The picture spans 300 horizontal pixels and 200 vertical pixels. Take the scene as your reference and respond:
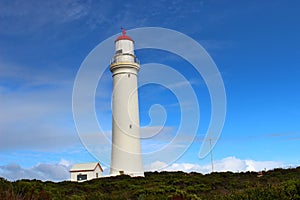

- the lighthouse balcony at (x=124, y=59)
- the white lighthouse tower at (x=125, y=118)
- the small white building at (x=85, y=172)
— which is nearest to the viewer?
the white lighthouse tower at (x=125, y=118)

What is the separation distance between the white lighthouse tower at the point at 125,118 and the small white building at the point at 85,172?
3.78m

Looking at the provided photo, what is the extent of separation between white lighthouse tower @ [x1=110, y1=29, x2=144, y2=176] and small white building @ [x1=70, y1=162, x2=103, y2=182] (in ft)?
12.4

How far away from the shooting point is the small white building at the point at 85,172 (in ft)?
102

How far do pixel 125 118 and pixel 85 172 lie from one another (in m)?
7.15

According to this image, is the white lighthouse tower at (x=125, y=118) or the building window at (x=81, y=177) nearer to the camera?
the white lighthouse tower at (x=125, y=118)

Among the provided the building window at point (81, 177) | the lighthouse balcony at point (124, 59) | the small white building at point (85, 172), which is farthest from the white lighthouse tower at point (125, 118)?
the building window at point (81, 177)

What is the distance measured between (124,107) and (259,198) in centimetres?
1944

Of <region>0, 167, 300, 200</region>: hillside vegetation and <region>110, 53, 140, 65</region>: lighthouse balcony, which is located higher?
<region>110, 53, 140, 65</region>: lighthouse balcony

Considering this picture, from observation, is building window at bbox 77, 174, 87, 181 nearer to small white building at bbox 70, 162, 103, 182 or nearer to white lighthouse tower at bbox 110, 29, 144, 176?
small white building at bbox 70, 162, 103, 182

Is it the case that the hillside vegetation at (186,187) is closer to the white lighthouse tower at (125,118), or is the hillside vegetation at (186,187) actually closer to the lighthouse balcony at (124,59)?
the white lighthouse tower at (125,118)

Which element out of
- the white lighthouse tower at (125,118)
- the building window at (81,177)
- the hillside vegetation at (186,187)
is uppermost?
the white lighthouse tower at (125,118)

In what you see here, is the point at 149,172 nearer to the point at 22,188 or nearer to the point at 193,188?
the point at 193,188

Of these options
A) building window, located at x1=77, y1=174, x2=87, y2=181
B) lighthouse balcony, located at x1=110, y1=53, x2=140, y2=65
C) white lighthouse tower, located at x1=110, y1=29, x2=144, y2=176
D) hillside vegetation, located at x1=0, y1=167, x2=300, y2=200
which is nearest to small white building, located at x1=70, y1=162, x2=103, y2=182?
building window, located at x1=77, y1=174, x2=87, y2=181

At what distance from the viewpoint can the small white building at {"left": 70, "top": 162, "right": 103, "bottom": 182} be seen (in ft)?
102
